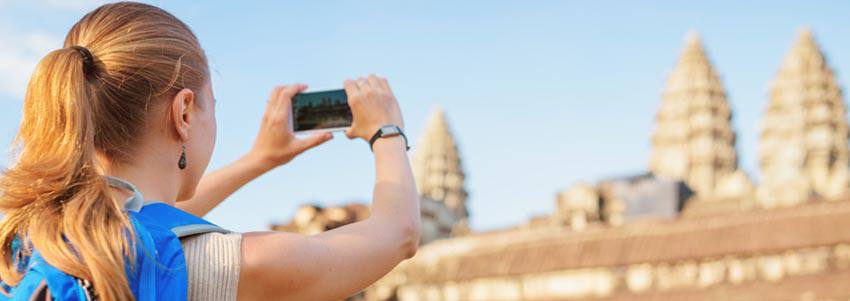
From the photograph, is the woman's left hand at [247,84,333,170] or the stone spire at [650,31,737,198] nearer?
the woman's left hand at [247,84,333,170]

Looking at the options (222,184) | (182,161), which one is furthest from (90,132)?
(222,184)

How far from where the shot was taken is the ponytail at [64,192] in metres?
1.70

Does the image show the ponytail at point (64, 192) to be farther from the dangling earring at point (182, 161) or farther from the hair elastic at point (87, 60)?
the dangling earring at point (182, 161)

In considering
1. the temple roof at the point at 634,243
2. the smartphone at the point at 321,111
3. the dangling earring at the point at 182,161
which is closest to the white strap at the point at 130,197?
the dangling earring at the point at 182,161

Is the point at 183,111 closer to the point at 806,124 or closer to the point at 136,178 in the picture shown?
the point at 136,178

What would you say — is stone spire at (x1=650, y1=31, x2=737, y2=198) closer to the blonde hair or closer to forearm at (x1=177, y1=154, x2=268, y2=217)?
forearm at (x1=177, y1=154, x2=268, y2=217)

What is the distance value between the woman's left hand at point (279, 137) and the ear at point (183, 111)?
2.32ft

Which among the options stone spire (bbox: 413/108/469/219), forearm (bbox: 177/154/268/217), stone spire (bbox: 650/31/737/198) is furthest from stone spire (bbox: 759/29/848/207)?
forearm (bbox: 177/154/268/217)

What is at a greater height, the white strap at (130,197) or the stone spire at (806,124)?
the white strap at (130,197)

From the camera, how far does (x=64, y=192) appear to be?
1817 millimetres

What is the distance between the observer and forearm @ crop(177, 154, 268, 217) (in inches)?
111

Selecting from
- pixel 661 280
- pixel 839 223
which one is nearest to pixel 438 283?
pixel 661 280

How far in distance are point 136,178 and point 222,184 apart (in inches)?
34.6

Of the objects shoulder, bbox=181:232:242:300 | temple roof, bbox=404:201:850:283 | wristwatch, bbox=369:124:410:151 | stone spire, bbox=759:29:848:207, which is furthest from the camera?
stone spire, bbox=759:29:848:207
